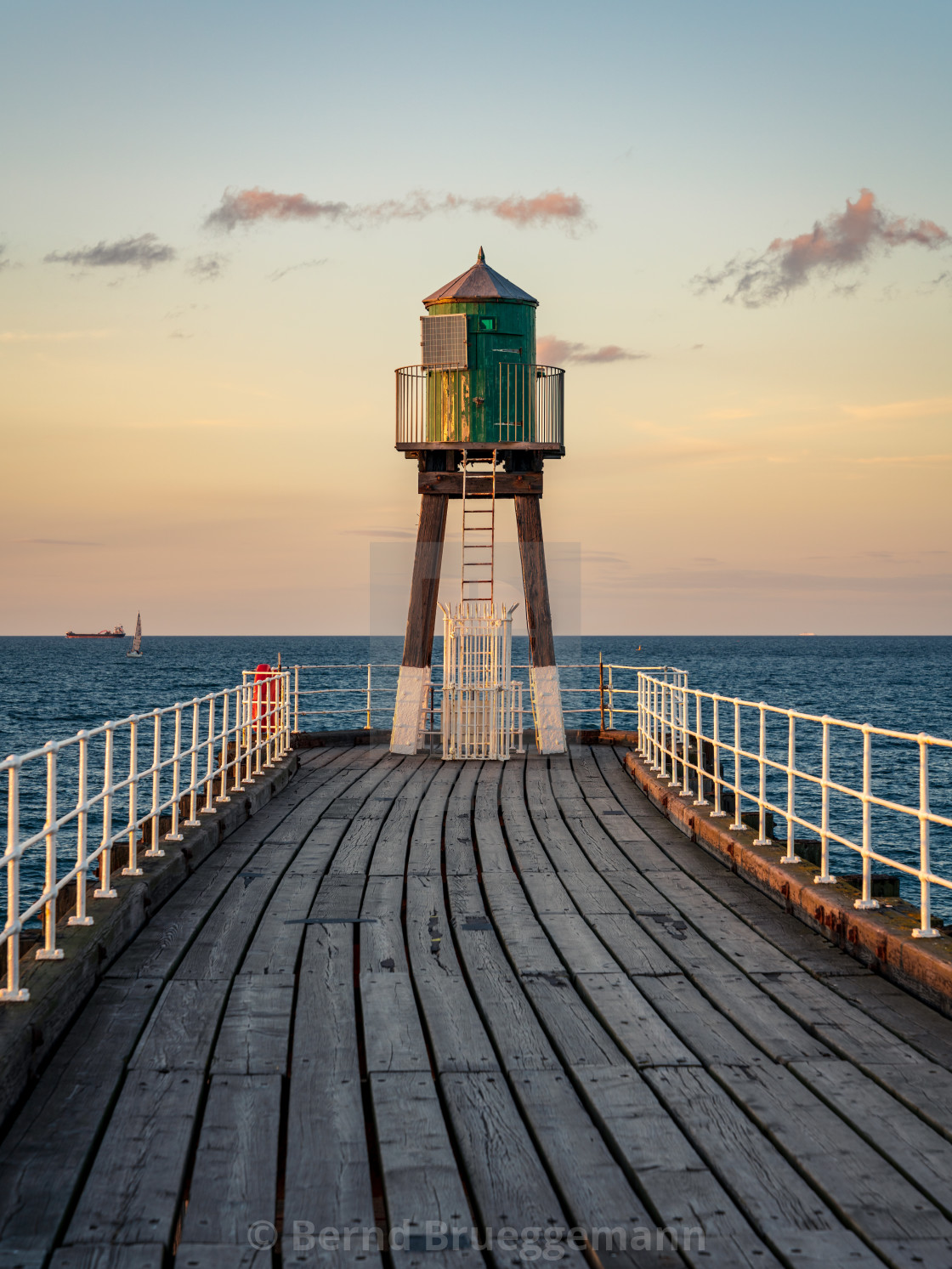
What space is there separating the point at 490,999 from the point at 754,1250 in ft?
7.37

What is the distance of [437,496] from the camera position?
1508cm

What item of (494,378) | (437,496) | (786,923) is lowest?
(786,923)

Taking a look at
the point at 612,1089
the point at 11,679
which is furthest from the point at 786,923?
the point at 11,679

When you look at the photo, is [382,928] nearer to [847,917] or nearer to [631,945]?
[631,945]

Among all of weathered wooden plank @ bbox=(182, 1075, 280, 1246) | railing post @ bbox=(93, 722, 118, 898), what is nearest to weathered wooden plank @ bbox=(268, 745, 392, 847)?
railing post @ bbox=(93, 722, 118, 898)

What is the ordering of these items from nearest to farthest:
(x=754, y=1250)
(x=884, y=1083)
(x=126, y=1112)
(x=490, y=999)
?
(x=754, y=1250) → (x=126, y=1112) → (x=884, y=1083) → (x=490, y=999)

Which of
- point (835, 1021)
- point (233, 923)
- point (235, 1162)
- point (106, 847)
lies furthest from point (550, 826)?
point (235, 1162)

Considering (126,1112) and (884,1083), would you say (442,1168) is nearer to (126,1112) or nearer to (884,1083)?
(126,1112)

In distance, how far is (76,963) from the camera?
5117 mm

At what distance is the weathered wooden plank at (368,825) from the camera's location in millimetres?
8258

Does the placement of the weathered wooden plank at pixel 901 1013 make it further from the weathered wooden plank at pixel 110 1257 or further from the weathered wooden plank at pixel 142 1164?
the weathered wooden plank at pixel 110 1257

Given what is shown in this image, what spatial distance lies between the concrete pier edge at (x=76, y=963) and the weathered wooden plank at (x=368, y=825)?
3.41 feet

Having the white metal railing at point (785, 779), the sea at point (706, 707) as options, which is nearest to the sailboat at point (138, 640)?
the sea at point (706, 707)

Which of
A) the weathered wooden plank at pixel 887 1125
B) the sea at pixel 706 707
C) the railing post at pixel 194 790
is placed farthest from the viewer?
the sea at pixel 706 707
